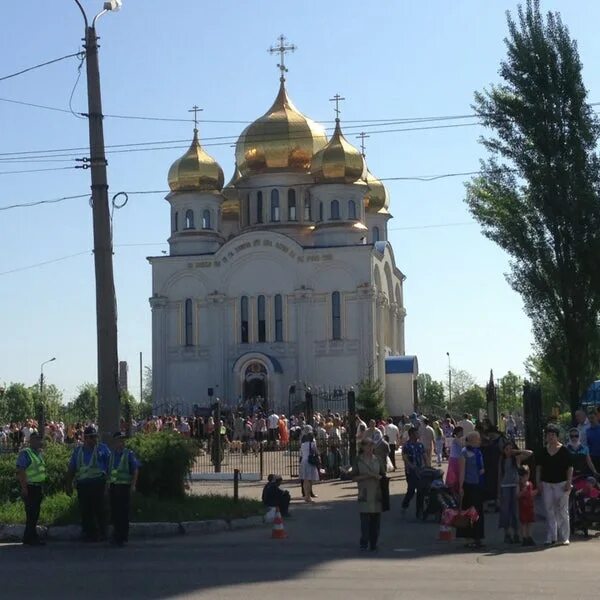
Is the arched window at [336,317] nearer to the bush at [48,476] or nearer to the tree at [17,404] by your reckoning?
the bush at [48,476]

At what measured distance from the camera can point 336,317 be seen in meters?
60.2

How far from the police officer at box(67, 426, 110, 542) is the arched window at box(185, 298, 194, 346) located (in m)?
45.1

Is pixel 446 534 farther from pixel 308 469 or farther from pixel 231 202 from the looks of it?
pixel 231 202

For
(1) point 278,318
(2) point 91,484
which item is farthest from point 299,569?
(1) point 278,318

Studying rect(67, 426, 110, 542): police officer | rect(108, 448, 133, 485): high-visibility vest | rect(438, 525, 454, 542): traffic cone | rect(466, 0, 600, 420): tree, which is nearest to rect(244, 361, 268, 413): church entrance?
rect(466, 0, 600, 420): tree

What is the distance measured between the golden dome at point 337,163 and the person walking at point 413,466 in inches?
1586

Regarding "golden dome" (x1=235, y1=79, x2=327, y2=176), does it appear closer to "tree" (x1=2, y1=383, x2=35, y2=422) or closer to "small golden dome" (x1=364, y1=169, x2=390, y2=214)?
"small golden dome" (x1=364, y1=169, x2=390, y2=214)

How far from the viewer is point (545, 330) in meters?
27.9

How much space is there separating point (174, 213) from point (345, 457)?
36.1 meters

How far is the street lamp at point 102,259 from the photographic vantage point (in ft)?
57.6

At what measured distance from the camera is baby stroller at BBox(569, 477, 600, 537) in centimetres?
1630

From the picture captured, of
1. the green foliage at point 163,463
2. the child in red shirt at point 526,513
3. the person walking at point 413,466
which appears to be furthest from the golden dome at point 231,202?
the child in red shirt at point 526,513

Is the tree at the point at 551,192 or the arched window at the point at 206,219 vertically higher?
the arched window at the point at 206,219

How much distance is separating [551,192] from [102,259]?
12375 mm
